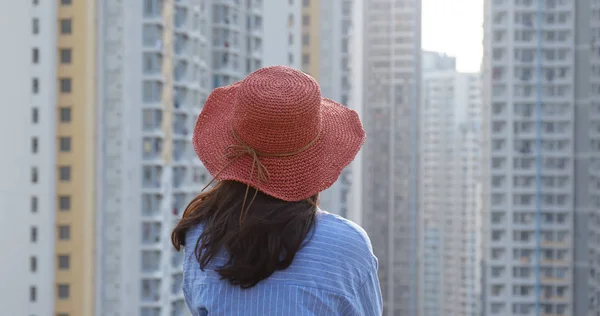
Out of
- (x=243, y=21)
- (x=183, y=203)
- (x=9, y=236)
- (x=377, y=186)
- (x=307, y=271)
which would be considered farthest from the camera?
(x=377, y=186)

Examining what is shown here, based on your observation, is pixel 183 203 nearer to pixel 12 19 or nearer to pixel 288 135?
pixel 12 19

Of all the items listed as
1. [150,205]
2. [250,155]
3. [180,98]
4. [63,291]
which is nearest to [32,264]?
[63,291]

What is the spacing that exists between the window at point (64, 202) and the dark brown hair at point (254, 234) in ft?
71.3

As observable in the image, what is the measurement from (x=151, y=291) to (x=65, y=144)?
5117mm

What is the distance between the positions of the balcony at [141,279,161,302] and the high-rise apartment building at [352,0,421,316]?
121 ft

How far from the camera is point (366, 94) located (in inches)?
2468

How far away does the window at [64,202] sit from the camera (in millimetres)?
22609

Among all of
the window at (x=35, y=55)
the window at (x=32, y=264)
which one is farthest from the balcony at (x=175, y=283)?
the window at (x=35, y=55)

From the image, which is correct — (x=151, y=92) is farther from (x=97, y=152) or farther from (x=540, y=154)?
(x=540, y=154)

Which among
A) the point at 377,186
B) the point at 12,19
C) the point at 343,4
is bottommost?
the point at 377,186

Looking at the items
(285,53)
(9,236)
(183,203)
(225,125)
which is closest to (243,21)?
(285,53)

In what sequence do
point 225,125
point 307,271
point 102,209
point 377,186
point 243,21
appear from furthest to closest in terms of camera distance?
point 377,186, point 243,21, point 102,209, point 225,125, point 307,271

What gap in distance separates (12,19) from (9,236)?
5143mm

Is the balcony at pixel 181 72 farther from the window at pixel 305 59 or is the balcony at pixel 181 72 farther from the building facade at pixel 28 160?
the window at pixel 305 59
